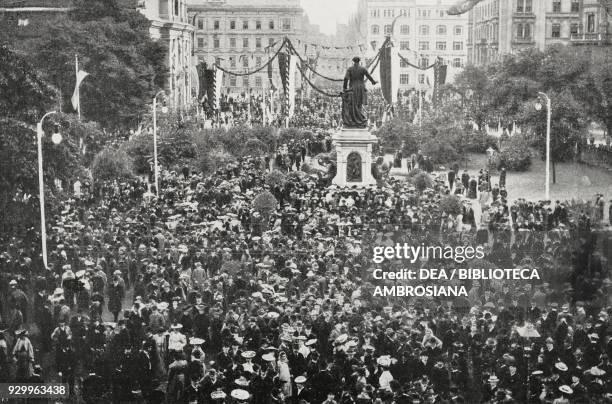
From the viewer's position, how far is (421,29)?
3529 inches

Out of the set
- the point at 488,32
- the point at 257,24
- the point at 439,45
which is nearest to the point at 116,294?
the point at 488,32

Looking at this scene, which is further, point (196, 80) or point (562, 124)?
→ point (196, 80)

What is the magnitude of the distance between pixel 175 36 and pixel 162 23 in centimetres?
395

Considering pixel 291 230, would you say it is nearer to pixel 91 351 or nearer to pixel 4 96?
pixel 4 96

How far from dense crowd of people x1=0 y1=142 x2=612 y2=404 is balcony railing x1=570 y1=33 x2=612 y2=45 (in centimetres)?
3985

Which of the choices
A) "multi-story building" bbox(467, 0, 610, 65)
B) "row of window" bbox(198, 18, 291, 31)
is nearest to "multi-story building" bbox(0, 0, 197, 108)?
"row of window" bbox(198, 18, 291, 31)

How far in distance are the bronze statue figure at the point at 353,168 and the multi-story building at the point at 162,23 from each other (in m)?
23.4

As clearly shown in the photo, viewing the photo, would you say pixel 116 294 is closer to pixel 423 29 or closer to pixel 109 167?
pixel 109 167

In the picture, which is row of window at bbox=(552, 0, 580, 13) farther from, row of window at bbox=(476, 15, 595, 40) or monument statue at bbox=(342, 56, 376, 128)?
monument statue at bbox=(342, 56, 376, 128)

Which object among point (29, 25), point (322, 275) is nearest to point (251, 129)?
point (29, 25)

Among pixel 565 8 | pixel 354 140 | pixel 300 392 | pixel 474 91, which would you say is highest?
pixel 565 8

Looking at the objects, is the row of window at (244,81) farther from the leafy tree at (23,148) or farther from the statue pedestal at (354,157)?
the leafy tree at (23,148)

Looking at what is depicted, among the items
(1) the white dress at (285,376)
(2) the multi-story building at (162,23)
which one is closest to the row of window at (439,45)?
(2) the multi-story building at (162,23)

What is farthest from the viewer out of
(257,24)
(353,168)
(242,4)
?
(242,4)
